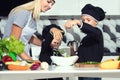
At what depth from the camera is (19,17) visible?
1.79m

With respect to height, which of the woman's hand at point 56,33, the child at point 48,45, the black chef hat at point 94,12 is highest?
the black chef hat at point 94,12

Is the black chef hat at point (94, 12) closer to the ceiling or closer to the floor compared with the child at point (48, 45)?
closer to the ceiling

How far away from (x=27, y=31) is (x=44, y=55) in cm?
18

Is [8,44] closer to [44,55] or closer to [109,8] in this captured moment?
[44,55]

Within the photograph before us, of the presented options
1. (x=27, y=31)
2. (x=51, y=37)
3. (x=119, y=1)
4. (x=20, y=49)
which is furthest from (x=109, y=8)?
(x=20, y=49)

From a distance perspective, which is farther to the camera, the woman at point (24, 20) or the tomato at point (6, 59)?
the woman at point (24, 20)

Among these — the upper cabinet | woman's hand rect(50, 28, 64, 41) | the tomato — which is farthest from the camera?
the upper cabinet

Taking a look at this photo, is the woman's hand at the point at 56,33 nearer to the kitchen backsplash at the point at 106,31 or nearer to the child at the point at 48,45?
the child at the point at 48,45

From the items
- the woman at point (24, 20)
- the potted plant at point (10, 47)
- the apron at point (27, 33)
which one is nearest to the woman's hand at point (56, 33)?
the woman at point (24, 20)

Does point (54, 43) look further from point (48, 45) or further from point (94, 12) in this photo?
point (94, 12)

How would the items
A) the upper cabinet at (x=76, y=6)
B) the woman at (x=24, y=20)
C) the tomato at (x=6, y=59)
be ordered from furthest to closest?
the upper cabinet at (x=76, y=6) → the woman at (x=24, y=20) → the tomato at (x=6, y=59)

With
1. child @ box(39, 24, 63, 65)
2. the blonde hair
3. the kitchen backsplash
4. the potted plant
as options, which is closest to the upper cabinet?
the kitchen backsplash

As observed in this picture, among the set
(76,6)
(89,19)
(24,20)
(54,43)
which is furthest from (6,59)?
(76,6)

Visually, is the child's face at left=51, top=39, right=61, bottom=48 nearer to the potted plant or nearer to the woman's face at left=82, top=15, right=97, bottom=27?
the woman's face at left=82, top=15, right=97, bottom=27
